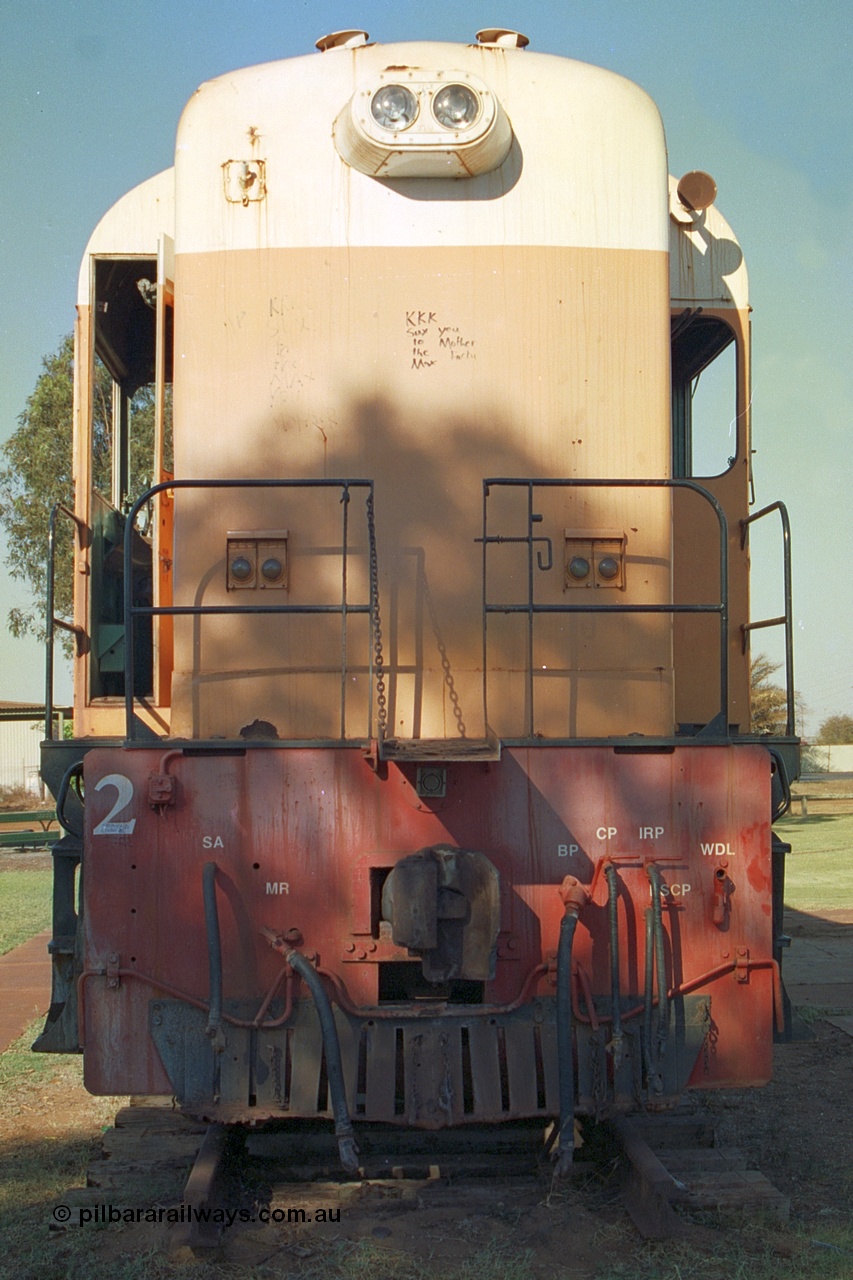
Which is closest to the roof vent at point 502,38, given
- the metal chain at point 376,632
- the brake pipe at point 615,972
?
the metal chain at point 376,632

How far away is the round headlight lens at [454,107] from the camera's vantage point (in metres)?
4.76

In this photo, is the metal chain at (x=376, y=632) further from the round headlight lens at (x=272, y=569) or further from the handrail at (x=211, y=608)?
the round headlight lens at (x=272, y=569)

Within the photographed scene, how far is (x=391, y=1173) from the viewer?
4590 millimetres

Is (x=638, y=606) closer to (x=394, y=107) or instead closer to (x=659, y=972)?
(x=659, y=972)

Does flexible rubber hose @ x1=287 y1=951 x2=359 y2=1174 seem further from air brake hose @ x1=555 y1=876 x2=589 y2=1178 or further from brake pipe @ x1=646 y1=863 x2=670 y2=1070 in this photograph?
brake pipe @ x1=646 y1=863 x2=670 y2=1070

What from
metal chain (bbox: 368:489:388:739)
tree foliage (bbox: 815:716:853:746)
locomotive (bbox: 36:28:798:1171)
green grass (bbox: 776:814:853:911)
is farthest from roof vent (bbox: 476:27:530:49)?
tree foliage (bbox: 815:716:853:746)

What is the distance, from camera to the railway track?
415 cm

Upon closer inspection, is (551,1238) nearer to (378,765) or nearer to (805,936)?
(378,765)

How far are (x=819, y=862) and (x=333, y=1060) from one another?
16.1 meters

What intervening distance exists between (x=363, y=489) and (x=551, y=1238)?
2.79 m

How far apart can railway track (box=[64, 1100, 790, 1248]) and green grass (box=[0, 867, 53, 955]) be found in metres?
6.86

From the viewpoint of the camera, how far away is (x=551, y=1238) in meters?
4.02

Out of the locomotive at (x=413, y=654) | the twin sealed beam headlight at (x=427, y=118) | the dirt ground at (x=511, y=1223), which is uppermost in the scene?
the twin sealed beam headlight at (x=427, y=118)

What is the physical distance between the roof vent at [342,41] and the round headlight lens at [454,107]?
0.55 m
